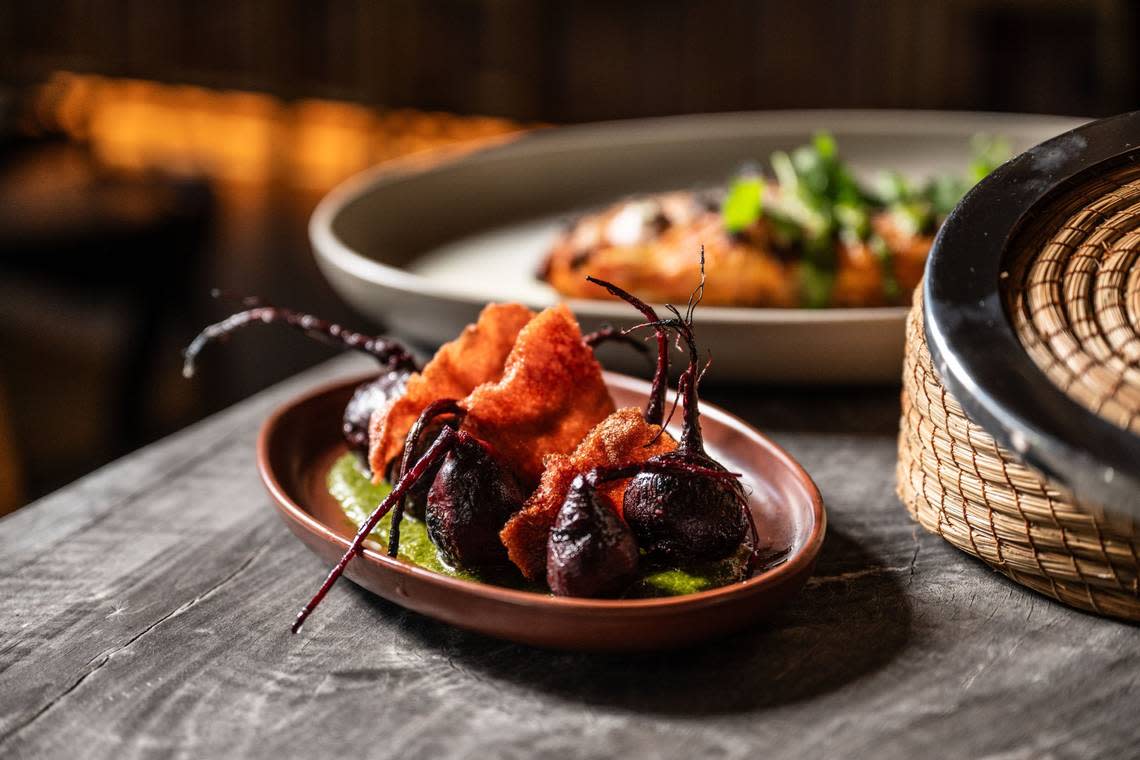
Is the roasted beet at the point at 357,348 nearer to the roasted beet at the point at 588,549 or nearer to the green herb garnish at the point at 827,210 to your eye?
the roasted beet at the point at 588,549

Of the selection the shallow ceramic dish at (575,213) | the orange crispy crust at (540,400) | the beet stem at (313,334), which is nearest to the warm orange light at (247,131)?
the shallow ceramic dish at (575,213)

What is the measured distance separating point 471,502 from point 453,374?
0.17 m

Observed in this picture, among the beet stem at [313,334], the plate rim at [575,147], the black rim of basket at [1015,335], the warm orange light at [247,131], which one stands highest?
the black rim of basket at [1015,335]

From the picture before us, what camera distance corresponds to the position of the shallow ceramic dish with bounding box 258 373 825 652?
2.38 ft

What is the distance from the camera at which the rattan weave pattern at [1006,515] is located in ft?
2.64

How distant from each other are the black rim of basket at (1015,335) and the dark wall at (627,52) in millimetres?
3014

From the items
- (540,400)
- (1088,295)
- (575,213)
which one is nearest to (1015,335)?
(1088,295)

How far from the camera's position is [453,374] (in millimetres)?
966

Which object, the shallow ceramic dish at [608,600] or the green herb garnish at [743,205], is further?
the green herb garnish at [743,205]

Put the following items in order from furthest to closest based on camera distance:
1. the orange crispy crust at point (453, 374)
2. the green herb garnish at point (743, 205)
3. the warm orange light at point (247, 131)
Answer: the warm orange light at point (247, 131)
the green herb garnish at point (743, 205)
the orange crispy crust at point (453, 374)

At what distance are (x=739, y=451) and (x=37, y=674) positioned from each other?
0.57 m

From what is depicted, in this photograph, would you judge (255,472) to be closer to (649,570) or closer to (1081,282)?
(649,570)

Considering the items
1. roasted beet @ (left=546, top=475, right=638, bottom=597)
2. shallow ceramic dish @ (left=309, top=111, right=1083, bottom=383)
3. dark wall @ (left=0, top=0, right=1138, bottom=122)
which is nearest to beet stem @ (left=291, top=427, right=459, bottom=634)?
roasted beet @ (left=546, top=475, right=638, bottom=597)

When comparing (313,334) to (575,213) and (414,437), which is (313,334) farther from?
(575,213)
